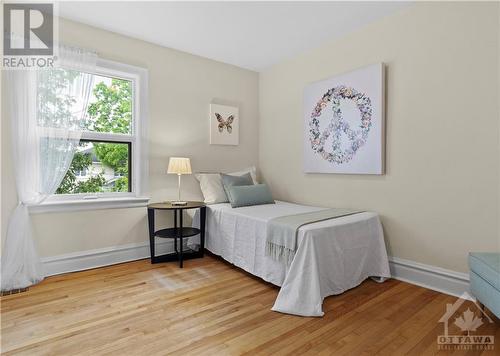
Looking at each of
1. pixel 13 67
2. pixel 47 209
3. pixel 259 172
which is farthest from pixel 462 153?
pixel 13 67

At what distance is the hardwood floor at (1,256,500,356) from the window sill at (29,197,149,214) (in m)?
0.66

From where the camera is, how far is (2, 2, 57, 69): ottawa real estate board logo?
248 cm

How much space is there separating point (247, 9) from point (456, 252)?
284 centimetres

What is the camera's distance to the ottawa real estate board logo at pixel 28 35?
8.14 ft

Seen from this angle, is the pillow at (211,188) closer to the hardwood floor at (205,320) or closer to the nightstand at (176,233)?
the nightstand at (176,233)

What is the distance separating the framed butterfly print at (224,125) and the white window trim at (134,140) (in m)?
0.90

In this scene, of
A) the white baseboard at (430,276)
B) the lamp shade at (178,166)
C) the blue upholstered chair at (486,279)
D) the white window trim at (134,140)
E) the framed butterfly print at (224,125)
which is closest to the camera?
the blue upholstered chair at (486,279)

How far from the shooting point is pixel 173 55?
11.4 ft

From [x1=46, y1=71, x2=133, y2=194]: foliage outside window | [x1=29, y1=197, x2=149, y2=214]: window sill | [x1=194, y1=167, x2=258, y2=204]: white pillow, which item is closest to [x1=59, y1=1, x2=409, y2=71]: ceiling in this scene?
[x1=46, y1=71, x2=133, y2=194]: foliage outside window

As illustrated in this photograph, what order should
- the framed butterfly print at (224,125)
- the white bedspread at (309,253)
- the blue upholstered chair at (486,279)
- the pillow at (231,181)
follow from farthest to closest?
1. the framed butterfly print at (224,125)
2. the pillow at (231,181)
3. the white bedspread at (309,253)
4. the blue upholstered chair at (486,279)

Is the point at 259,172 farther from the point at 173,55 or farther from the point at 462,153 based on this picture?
the point at 462,153

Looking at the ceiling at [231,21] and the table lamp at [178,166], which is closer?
the ceiling at [231,21]

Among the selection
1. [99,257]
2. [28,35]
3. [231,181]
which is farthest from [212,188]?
[28,35]

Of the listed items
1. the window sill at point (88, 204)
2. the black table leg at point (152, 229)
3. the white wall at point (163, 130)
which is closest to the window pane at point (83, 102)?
the white wall at point (163, 130)
